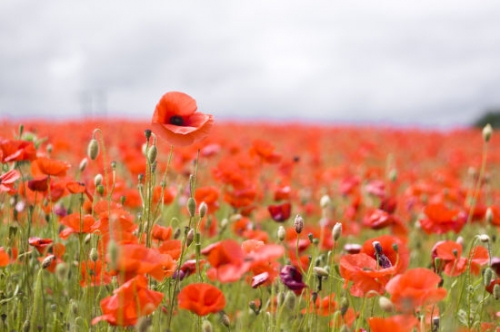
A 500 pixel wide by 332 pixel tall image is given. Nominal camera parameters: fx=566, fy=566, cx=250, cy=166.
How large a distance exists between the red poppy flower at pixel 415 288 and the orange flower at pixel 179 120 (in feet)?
2.20

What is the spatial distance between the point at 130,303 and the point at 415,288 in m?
0.63

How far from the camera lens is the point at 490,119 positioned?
64.8 feet

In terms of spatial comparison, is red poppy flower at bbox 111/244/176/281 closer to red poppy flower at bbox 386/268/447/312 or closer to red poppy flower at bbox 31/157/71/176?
red poppy flower at bbox 386/268/447/312

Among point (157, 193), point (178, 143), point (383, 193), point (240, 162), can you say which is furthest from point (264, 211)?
point (178, 143)

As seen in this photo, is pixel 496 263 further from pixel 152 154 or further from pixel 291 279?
pixel 152 154

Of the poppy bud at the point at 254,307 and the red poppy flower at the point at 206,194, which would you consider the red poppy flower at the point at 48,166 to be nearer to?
the red poppy flower at the point at 206,194

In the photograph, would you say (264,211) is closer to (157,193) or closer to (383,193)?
(383,193)

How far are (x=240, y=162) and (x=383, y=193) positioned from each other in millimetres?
809

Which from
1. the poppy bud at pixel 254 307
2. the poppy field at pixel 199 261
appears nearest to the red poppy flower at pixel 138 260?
the poppy field at pixel 199 261

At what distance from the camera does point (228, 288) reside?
8.43 feet

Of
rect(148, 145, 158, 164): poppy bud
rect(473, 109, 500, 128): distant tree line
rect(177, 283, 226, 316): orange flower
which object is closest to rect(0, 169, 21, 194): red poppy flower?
rect(148, 145, 158, 164): poppy bud

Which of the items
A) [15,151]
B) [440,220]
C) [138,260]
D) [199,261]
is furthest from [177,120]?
[440,220]

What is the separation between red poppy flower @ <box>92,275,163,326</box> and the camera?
3.88 ft

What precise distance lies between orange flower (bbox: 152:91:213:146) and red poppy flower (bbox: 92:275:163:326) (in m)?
0.46
